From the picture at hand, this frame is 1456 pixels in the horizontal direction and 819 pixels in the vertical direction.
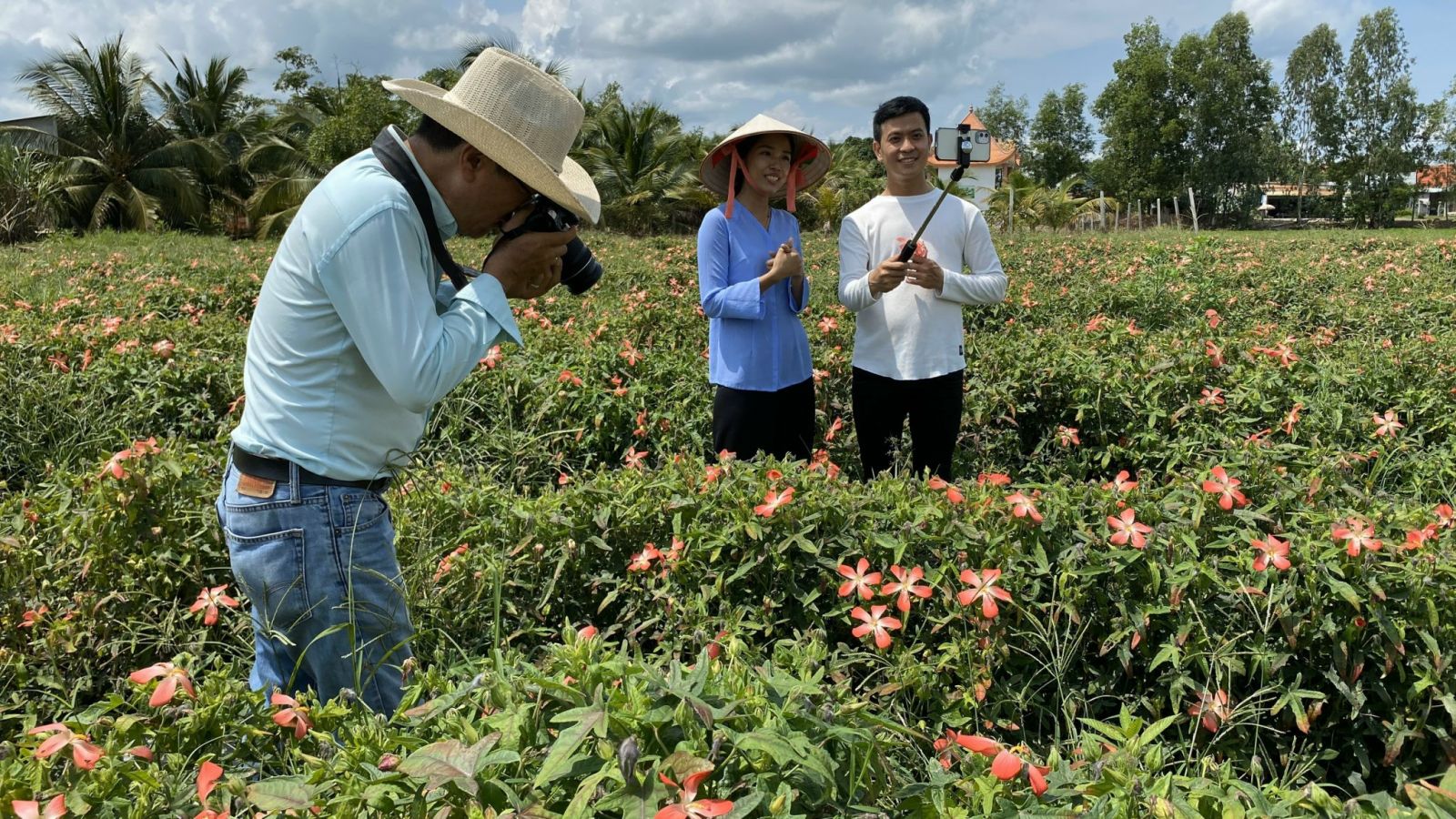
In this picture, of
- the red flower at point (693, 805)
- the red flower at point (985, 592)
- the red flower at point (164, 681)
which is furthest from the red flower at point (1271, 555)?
the red flower at point (164, 681)

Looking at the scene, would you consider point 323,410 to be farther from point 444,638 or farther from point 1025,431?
point 1025,431

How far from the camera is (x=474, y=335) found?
5.00ft

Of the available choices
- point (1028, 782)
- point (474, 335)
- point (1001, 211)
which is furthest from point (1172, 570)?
point (1001, 211)

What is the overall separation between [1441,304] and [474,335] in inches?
251

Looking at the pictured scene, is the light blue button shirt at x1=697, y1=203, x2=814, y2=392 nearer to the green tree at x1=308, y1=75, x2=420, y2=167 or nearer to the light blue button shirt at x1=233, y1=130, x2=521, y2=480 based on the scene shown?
the light blue button shirt at x1=233, y1=130, x2=521, y2=480

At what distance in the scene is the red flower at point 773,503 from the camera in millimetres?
2145

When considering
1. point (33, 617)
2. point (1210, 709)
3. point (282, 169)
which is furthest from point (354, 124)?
point (1210, 709)

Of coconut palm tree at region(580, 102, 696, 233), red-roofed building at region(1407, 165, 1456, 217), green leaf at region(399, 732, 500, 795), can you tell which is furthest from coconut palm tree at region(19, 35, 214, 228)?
red-roofed building at region(1407, 165, 1456, 217)

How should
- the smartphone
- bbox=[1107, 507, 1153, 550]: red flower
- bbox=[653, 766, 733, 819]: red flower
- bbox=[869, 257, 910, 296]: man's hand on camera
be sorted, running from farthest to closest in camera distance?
bbox=[869, 257, 910, 296]: man's hand on camera → the smartphone → bbox=[1107, 507, 1153, 550]: red flower → bbox=[653, 766, 733, 819]: red flower

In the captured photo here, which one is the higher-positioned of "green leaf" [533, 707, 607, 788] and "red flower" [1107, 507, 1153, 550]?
"green leaf" [533, 707, 607, 788]

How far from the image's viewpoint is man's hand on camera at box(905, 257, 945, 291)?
289 cm

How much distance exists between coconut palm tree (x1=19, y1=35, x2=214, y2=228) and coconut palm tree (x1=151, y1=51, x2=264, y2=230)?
0.86 meters

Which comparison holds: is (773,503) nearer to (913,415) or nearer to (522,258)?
(522,258)

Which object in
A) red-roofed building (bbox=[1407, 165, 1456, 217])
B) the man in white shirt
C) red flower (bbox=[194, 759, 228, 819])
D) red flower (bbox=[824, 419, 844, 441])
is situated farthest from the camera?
red-roofed building (bbox=[1407, 165, 1456, 217])
